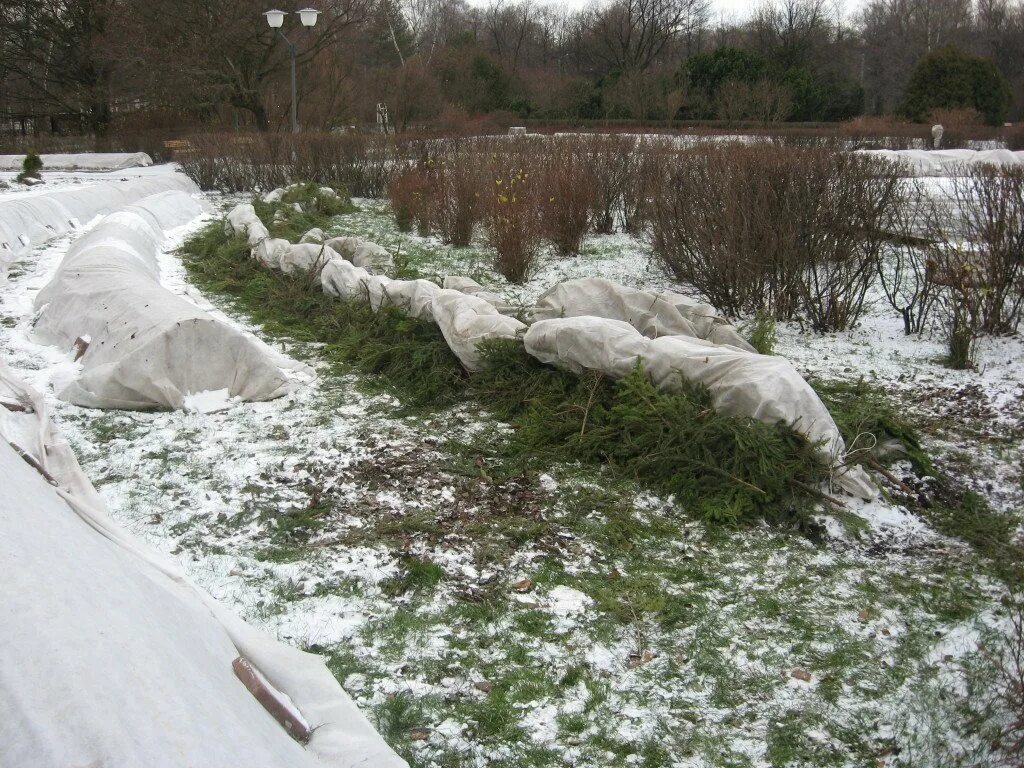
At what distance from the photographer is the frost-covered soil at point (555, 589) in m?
2.58

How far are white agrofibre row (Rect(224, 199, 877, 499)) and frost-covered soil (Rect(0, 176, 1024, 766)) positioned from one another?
547 millimetres

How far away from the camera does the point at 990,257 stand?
600 centimetres

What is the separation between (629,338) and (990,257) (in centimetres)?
324

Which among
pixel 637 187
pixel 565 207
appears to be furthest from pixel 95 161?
pixel 565 207

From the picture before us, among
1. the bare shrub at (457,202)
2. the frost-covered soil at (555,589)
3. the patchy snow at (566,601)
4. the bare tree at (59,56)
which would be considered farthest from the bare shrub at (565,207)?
the bare tree at (59,56)

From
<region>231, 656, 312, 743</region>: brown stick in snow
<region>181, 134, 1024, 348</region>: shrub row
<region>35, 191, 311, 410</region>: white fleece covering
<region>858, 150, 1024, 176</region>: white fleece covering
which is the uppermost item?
<region>858, 150, 1024, 176</region>: white fleece covering

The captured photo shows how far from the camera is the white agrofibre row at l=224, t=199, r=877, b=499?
3.99m

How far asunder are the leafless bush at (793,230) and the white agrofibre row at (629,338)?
151 cm

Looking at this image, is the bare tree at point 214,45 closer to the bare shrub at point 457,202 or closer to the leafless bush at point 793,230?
the bare shrub at point 457,202

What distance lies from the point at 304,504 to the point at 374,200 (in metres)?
12.3

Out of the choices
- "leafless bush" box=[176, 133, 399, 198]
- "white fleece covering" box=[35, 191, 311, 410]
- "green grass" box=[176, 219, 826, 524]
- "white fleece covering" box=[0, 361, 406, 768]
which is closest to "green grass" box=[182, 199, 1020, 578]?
"green grass" box=[176, 219, 826, 524]

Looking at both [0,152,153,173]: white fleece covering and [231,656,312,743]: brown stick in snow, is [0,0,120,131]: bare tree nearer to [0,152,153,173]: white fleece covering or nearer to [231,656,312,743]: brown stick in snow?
[0,152,153,173]: white fleece covering

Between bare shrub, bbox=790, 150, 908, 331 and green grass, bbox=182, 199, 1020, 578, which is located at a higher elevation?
bare shrub, bbox=790, 150, 908, 331

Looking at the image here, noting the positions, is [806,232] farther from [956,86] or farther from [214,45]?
[956,86]
